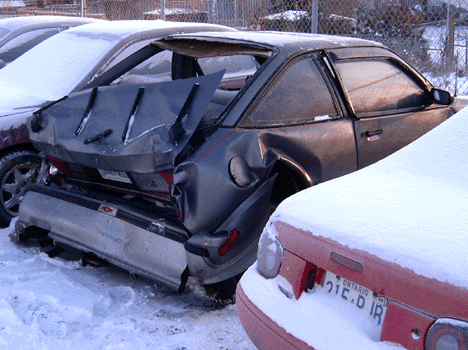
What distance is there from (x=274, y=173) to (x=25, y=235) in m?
2.18

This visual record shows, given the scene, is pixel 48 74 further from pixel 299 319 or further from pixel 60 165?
pixel 299 319

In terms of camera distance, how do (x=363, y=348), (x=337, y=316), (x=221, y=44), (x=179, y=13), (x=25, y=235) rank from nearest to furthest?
(x=363, y=348), (x=337, y=316), (x=221, y=44), (x=25, y=235), (x=179, y=13)

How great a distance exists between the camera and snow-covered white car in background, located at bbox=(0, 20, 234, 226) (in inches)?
197

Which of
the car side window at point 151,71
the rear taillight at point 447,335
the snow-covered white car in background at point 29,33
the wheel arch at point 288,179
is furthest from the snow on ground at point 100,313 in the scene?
the snow-covered white car in background at point 29,33

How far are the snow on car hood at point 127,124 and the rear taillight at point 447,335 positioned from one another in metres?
1.93

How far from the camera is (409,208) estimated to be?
231 centimetres

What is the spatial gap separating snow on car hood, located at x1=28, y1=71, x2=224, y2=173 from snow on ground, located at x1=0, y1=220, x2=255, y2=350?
Result: 0.89m

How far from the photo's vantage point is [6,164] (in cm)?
496

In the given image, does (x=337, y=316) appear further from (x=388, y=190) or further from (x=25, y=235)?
(x=25, y=235)

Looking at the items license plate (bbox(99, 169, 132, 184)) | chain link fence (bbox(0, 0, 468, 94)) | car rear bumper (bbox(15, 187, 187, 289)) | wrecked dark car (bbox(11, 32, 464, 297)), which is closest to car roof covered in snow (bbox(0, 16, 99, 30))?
chain link fence (bbox(0, 0, 468, 94))

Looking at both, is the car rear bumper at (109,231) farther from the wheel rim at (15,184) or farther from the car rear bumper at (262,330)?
the car rear bumper at (262,330)

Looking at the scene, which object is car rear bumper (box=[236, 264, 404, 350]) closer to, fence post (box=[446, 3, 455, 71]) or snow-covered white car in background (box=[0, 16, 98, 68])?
fence post (box=[446, 3, 455, 71])

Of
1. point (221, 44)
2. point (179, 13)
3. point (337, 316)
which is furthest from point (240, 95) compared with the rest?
point (179, 13)

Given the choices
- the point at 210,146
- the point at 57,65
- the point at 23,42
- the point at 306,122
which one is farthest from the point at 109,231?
the point at 23,42
